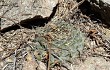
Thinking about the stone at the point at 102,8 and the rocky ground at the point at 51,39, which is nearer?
the rocky ground at the point at 51,39

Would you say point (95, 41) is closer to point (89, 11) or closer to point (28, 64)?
point (89, 11)

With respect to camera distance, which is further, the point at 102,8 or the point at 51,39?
the point at 102,8

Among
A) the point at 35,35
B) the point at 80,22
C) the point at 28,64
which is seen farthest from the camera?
the point at 80,22

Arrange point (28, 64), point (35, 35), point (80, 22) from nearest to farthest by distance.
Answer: point (28, 64)
point (35, 35)
point (80, 22)

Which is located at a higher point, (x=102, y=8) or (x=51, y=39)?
(x=102, y=8)

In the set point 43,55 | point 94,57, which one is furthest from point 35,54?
point 94,57

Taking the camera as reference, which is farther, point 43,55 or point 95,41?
point 95,41

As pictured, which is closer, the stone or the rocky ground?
the rocky ground

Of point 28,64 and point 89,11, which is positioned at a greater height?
point 89,11
